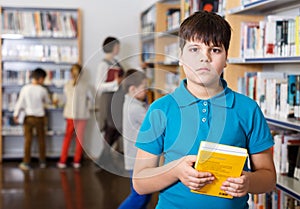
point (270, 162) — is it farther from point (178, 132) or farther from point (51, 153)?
point (51, 153)

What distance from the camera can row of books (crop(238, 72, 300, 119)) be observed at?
310 centimetres

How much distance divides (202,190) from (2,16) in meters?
5.85

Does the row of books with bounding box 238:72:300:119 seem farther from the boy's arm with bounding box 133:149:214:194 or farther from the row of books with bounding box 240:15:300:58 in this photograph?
the boy's arm with bounding box 133:149:214:194

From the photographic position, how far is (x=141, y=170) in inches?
61.8

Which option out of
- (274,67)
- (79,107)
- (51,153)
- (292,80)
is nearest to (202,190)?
(292,80)

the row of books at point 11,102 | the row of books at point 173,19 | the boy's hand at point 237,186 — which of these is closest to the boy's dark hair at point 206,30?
the boy's hand at point 237,186

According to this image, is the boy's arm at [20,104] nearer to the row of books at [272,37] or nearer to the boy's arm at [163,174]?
the row of books at [272,37]

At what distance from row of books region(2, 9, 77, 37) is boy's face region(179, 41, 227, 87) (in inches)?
219

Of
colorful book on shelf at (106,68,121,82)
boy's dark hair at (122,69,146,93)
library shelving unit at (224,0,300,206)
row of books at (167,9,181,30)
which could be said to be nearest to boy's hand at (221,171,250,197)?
boy's dark hair at (122,69,146,93)

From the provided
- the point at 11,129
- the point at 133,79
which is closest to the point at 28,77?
the point at 11,129

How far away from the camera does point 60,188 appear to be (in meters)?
5.30

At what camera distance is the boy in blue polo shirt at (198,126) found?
1.53m

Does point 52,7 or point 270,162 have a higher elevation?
point 52,7

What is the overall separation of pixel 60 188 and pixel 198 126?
398cm
